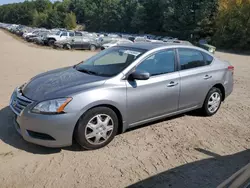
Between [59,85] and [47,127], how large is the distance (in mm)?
682

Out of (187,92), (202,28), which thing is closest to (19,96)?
(187,92)

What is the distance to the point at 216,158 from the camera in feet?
12.2

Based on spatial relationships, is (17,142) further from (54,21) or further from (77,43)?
(54,21)

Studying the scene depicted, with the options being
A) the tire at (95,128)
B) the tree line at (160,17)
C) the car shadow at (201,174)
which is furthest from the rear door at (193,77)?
the tree line at (160,17)

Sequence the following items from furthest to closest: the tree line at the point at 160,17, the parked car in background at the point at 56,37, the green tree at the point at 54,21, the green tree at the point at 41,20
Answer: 1. the green tree at the point at 41,20
2. the green tree at the point at 54,21
3. the tree line at the point at 160,17
4. the parked car in background at the point at 56,37

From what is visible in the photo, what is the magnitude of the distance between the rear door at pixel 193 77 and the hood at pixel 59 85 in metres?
1.57

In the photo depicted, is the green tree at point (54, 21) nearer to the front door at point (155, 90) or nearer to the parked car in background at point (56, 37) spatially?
the parked car in background at point (56, 37)

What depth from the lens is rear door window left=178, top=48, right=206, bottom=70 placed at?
4.68 m

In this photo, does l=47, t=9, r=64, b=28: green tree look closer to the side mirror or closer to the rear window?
the rear window

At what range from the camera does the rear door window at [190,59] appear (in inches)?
184

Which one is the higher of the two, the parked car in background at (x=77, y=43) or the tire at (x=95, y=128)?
the tire at (x=95, y=128)

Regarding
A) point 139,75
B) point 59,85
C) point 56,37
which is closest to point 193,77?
point 139,75

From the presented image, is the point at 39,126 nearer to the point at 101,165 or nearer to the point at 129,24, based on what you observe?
the point at 101,165

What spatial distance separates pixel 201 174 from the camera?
3.30 meters
